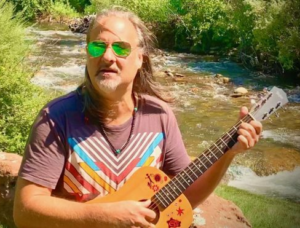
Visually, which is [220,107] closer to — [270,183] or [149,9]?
[270,183]

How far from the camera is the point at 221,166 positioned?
7.10ft

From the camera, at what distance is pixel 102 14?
2.12 metres

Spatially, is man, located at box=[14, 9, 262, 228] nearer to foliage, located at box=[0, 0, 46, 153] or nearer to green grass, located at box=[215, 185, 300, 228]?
green grass, located at box=[215, 185, 300, 228]

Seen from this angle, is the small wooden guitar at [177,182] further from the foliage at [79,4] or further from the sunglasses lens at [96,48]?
the foliage at [79,4]

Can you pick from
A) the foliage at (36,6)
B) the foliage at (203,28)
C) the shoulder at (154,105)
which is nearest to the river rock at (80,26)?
the foliage at (36,6)

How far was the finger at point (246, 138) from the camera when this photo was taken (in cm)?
196

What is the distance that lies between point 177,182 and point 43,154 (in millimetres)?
594

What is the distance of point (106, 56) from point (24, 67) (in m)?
4.95

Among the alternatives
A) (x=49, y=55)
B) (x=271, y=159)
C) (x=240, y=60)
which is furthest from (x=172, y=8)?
(x=271, y=159)

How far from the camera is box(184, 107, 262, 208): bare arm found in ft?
6.47

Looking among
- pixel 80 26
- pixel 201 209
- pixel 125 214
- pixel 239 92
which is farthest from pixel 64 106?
pixel 80 26

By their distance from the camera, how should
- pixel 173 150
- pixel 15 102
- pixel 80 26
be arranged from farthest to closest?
Result: pixel 80 26, pixel 15 102, pixel 173 150

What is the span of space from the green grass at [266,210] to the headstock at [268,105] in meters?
2.66

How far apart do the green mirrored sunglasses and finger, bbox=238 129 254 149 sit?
0.57m
